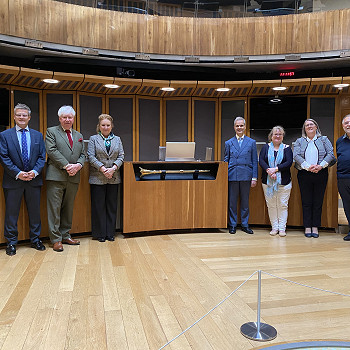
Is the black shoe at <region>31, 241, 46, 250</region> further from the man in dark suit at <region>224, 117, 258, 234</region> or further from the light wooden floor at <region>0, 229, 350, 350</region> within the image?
the man in dark suit at <region>224, 117, 258, 234</region>

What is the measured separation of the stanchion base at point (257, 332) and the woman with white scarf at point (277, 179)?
299 centimetres

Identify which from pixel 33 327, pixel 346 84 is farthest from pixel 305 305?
pixel 346 84

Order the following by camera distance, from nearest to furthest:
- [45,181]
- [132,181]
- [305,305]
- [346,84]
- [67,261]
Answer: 1. [305,305]
2. [67,261]
3. [45,181]
4. [132,181]
5. [346,84]

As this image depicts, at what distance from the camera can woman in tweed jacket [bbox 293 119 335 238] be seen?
5039 millimetres

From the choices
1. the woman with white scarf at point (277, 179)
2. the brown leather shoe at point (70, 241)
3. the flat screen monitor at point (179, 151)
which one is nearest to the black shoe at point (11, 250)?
the brown leather shoe at point (70, 241)

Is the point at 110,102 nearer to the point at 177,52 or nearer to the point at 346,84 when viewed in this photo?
the point at 177,52

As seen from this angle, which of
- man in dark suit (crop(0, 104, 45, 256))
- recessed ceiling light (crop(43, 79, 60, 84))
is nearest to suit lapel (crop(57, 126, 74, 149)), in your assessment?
man in dark suit (crop(0, 104, 45, 256))

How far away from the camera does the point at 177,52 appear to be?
6.93 m

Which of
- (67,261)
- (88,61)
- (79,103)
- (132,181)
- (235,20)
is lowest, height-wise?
(67,261)

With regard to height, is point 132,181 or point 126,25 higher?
point 126,25

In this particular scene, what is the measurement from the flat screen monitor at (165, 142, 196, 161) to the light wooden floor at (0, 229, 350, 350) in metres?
1.41

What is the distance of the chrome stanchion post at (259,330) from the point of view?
7.14 ft

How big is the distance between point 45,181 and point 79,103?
9.83ft

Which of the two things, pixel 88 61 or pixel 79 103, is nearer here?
pixel 88 61
